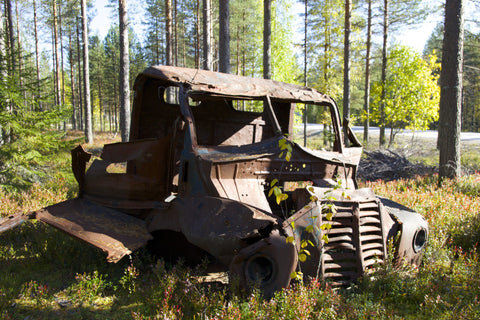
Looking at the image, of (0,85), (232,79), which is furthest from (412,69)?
(0,85)

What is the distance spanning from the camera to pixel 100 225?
4.35 m

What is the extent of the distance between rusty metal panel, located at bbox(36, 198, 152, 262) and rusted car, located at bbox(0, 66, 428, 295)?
0.01 metres

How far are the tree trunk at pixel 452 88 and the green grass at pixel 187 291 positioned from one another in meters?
4.18

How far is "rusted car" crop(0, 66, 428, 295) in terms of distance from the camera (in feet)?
10.5

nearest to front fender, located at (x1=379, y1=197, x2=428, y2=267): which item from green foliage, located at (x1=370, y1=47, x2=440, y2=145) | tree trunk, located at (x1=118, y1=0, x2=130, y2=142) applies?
tree trunk, located at (x1=118, y1=0, x2=130, y2=142)

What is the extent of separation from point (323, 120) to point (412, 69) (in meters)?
9.00

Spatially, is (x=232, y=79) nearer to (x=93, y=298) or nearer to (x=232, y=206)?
(x=232, y=206)

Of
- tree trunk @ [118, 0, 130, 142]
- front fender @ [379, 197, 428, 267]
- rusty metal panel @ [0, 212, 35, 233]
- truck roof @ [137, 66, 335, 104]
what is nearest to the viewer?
front fender @ [379, 197, 428, 267]

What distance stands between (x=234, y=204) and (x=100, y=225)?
1.99 meters

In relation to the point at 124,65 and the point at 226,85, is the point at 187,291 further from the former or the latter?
the point at 124,65

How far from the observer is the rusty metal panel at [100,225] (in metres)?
3.65

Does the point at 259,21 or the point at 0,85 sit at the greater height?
the point at 259,21

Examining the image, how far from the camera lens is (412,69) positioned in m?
16.8

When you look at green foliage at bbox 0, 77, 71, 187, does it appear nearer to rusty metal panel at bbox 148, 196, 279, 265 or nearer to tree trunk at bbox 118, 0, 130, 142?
rusty metal panel at bbox 148, 196, 279, 265
